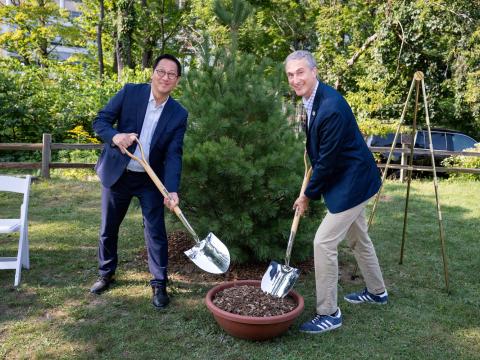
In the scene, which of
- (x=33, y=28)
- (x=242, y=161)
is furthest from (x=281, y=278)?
(x=33, y=28)

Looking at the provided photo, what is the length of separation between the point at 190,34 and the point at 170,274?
1644 cm

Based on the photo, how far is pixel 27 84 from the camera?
37.6 ft

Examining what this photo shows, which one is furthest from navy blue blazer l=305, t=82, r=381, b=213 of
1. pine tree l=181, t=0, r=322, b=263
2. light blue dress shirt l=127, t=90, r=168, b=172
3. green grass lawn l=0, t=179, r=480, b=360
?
light blue dress shirt l=127, t=90, r=168, b=172

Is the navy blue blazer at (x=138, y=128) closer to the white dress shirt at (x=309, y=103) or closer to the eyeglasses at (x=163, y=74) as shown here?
the eyeglasses at (x=163, y=74)

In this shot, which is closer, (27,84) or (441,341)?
(441,341)

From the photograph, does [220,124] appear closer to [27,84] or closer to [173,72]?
[173,72]

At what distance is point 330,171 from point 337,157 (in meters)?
0.11

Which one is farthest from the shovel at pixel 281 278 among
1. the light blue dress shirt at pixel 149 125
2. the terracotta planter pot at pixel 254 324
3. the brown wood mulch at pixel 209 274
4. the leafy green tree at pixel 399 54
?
the leafy green tree at pixel 399 54

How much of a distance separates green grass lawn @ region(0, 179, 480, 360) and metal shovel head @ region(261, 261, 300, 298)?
323 mm

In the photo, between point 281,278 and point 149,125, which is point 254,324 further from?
point 149,125

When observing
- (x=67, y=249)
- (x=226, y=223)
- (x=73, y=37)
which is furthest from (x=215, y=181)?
(x=73, y=37)

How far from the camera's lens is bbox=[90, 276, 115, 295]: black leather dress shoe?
391cm

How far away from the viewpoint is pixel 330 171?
122 inches

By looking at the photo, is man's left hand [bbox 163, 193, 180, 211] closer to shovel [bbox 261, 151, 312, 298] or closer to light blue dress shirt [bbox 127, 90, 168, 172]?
light blue dress shirt [bbox 127, 90, 168, 172]
